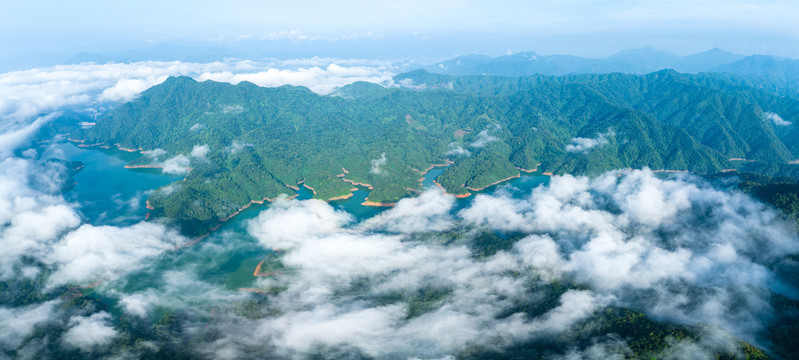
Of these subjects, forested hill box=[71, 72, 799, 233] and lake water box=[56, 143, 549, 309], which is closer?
lake water box=[56, 143, 549, 309]

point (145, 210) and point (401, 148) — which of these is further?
point (401, 148)

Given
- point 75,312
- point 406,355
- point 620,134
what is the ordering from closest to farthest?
point 406,355 → point 75,312 → point 620,134

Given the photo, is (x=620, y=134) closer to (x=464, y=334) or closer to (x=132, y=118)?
(x=464, y=334)

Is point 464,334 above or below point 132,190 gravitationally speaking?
below

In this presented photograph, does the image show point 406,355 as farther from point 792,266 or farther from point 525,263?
point 792,266

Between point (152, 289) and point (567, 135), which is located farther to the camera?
point (567, 135)

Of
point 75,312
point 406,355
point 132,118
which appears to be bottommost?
point 406,355

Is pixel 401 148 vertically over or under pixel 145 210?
over

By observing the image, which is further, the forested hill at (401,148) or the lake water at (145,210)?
the forested hill at (401,148)

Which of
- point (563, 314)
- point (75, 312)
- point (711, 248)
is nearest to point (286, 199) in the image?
point (75, 312)

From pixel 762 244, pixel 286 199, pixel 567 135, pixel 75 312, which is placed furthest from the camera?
pixel 567 135
